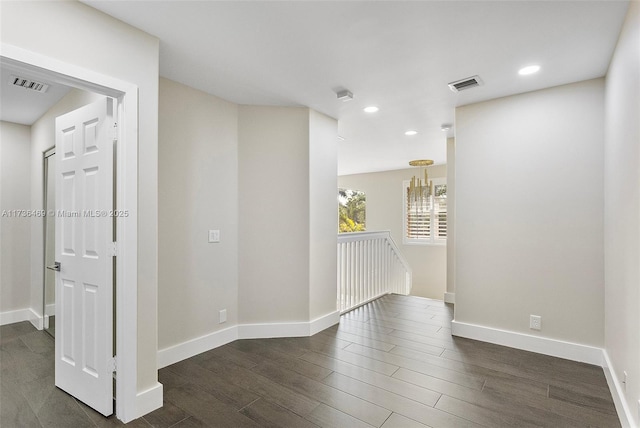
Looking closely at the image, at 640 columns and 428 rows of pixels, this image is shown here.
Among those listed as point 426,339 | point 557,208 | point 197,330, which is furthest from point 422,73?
point 197,330

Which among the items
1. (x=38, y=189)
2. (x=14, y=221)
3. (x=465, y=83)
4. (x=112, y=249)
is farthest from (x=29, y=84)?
(x=465, y=83)

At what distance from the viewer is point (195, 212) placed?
317cm

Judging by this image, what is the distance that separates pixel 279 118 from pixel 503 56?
226 cm

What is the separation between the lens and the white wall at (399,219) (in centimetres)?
761

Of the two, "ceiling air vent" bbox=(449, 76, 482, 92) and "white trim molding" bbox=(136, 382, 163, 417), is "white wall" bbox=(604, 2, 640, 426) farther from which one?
"white trim molding" bbox=(136, 382, 163, 417)

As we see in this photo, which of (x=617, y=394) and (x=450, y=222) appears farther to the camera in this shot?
(x=450, y=222)

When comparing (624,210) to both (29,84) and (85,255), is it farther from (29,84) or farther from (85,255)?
(29,84)

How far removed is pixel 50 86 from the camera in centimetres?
307

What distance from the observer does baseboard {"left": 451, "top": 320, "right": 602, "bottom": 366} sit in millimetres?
2920

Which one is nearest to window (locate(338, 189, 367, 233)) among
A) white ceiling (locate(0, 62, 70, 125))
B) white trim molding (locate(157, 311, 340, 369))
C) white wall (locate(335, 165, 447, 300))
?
white wall (locate(335, 165, 447, 300))

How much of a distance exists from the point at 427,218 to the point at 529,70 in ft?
17.6

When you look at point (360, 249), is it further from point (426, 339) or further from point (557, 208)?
point (557, 208)

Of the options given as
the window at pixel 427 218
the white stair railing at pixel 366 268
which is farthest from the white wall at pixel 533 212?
the window at pixel 427 218

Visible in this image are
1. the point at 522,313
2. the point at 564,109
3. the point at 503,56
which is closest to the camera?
the point at 503,56
